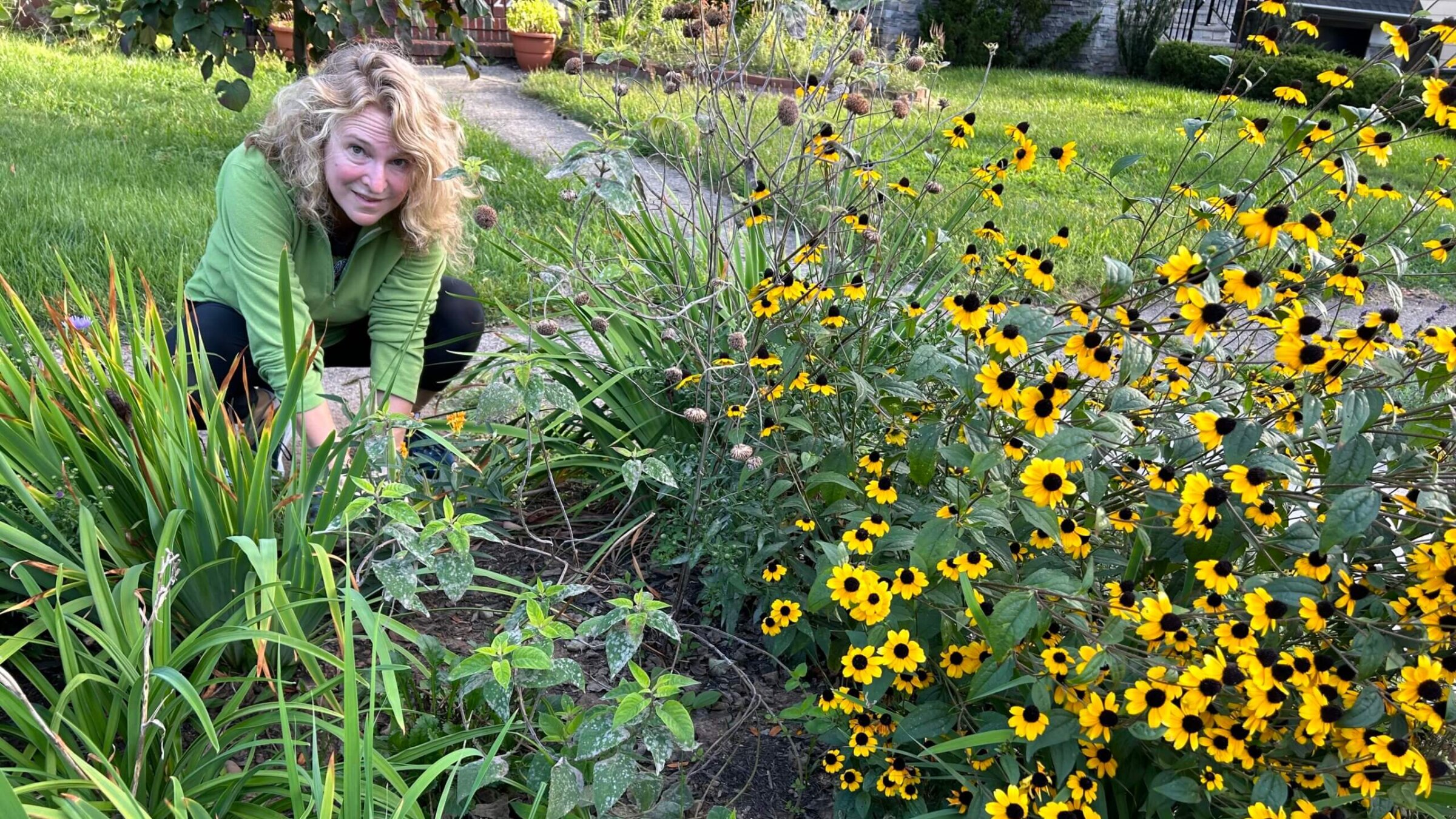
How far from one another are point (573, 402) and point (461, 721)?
1.83 ft

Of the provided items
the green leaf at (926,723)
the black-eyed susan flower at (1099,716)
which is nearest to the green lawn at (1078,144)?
the green leaf at (926,723)

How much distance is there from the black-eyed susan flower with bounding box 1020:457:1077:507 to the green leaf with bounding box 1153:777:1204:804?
0.40 metres

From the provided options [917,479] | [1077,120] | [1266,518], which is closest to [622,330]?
[917,479]

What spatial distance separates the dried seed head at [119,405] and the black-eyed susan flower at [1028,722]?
1.45m

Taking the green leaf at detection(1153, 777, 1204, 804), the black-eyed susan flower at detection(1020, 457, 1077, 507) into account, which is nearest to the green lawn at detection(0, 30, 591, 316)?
the black-eyed susan flower at detection(1020, 457, 1077, 507)

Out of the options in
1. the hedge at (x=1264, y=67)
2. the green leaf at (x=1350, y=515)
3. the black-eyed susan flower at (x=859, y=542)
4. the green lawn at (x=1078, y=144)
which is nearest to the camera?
the green leaf at (x=1350, y=515)

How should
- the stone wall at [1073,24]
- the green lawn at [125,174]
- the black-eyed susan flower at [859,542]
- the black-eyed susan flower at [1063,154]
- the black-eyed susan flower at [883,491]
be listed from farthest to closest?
the stone wall at [1073,24] → the green lawn at [125,174] → the black-eyed susan flower at [1063,154] → the black-eyed susan flower at [883,491] → the black-eyed susan flower at [859,542]

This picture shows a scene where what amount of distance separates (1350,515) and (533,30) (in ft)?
31.9

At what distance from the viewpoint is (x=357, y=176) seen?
2301mm

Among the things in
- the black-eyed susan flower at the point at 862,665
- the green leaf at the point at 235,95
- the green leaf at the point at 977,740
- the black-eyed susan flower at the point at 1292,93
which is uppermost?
the black-eyed susan flower at the point at 1292,93

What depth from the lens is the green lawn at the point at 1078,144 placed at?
4727mm

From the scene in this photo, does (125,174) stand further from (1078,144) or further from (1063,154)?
(1078,144)

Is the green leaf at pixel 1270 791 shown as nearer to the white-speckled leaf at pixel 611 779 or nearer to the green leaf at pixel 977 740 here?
the green leaf at pixel 977 740

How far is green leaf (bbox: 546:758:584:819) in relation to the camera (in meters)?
1.33
